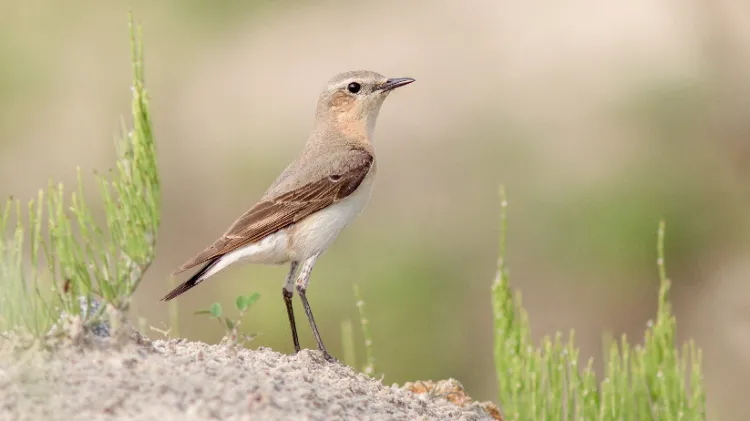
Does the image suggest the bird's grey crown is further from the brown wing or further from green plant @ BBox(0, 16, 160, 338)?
green plant @ BBox(0, 16, 160, 338)

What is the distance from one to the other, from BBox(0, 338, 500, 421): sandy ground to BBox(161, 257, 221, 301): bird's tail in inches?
35.6

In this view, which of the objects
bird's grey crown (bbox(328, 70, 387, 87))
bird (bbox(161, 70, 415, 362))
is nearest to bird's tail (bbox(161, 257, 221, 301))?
bird (bbox(161, 70, 415, 362))

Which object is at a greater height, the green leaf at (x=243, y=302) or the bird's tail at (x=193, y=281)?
the green leaf at (x=243, y=302)

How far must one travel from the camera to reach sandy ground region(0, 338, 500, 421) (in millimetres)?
4652

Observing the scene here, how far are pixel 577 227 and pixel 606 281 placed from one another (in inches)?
30.3

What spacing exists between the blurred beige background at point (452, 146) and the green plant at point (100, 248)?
8.23 m

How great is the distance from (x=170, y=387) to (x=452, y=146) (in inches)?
492

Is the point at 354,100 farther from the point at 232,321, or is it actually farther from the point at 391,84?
the point at 232,321

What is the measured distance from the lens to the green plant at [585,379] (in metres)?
7.23

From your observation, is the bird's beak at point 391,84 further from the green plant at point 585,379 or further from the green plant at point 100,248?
the green plant at point 100,248

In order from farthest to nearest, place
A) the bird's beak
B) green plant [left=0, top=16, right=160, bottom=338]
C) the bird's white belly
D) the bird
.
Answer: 1. the bird's beak
2. the bird's white belly
3. the bird
4. green plant [left=0, top=16, right=160, bottom=338]

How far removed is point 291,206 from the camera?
7.70m

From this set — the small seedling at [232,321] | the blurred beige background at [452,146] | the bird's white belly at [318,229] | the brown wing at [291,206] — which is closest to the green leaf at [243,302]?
Answer: the small seedling at [232,321]

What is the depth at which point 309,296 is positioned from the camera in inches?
573
